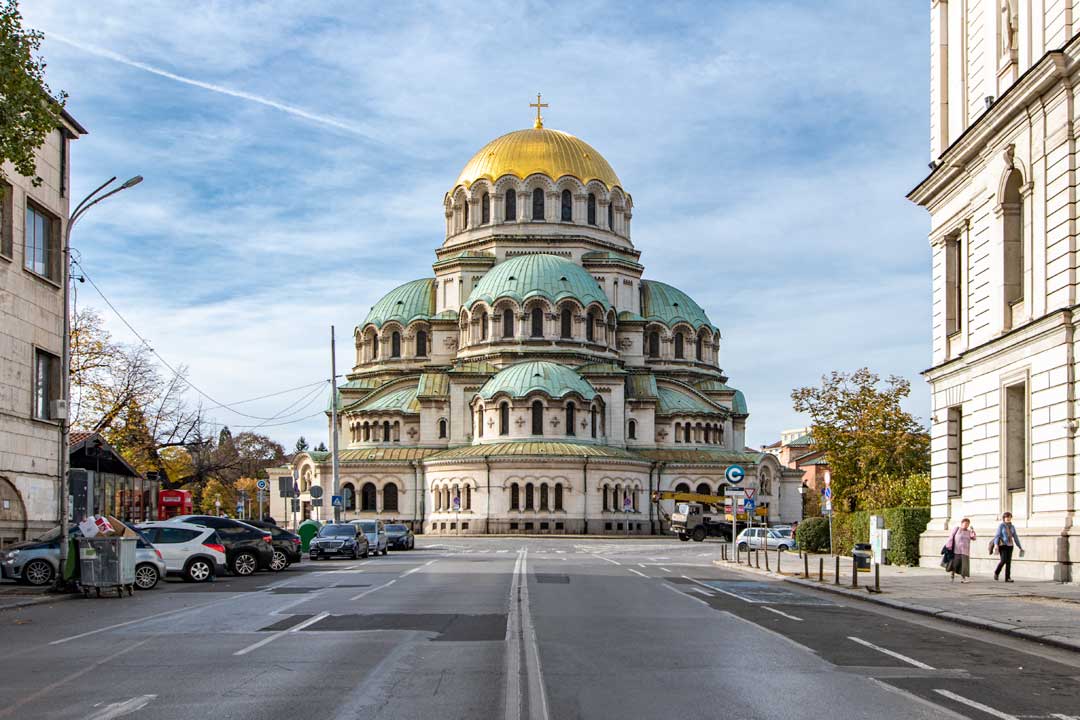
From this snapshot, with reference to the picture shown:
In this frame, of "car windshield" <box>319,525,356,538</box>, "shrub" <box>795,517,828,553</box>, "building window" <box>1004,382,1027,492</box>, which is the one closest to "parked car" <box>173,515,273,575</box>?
"car windshield" <box>319,525,356,538</box>

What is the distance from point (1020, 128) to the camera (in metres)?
28.4

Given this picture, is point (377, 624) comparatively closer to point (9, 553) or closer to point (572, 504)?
point (9, 553)

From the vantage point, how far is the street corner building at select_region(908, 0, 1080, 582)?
1021 inches

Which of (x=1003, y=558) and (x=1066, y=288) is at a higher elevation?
(x=1066, y=288)

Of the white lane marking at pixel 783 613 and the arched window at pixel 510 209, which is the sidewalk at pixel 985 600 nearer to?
the white lane marking at pixel 783 613

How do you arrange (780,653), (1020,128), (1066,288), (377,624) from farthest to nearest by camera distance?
(1020,128) → (1066,288) → (377,624) → (780,653)

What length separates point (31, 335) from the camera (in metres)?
35.1

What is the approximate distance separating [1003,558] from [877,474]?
33491mm

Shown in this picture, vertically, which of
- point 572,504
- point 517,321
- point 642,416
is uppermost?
point 517,321

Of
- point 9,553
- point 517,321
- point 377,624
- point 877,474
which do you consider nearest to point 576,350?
point 517,321

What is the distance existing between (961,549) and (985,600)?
5537mm

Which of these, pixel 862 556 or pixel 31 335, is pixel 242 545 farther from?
A: pixel 862 556

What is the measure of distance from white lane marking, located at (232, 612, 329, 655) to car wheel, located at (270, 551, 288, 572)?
16.3m

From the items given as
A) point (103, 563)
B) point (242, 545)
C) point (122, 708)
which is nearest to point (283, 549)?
point (242, 545)
